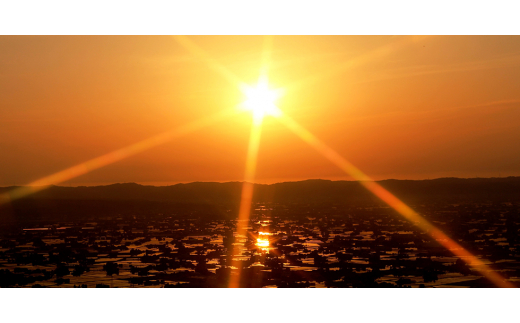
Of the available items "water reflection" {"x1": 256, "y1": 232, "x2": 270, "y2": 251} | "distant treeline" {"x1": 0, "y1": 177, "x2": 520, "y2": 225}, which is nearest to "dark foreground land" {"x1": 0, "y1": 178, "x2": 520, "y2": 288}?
"water reflection" {"x1": 256, "y1": 232, "x2": 270, "y2": 251}

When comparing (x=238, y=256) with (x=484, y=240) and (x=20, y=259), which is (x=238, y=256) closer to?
(x=20, y=259)

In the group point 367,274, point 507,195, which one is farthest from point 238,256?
point 507,195

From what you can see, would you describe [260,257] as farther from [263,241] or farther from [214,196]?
[214,196]

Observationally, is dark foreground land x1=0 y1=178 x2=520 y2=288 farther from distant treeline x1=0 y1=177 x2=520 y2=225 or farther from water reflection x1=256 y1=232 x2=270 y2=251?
distant treeline x1=0 y1=177 x2=520 y2=225

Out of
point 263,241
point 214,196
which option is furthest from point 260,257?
point 214,196

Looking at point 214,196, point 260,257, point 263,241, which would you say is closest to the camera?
point 260,257

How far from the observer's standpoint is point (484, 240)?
64.6 ft

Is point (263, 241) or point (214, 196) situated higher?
point (214, 196)

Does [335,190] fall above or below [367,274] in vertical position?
above

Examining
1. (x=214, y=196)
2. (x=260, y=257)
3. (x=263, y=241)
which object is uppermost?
(x=214, y=196)

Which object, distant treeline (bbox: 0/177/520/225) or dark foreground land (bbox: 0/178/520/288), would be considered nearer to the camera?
dark foreground land (bbox: 0/178/520/288)

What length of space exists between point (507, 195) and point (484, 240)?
1360 inches

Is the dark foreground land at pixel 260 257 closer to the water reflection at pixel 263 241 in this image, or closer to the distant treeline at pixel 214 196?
the water reflection at pixel 263 241

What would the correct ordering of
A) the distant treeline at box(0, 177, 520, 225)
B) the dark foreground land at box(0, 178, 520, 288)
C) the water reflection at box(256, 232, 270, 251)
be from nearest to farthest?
the dark foreground land at box(0, 178, 520, 288) < the water reflection at box(256, 232, 270, 251) < the distant treeline at box(0, 177, 520, 225)
